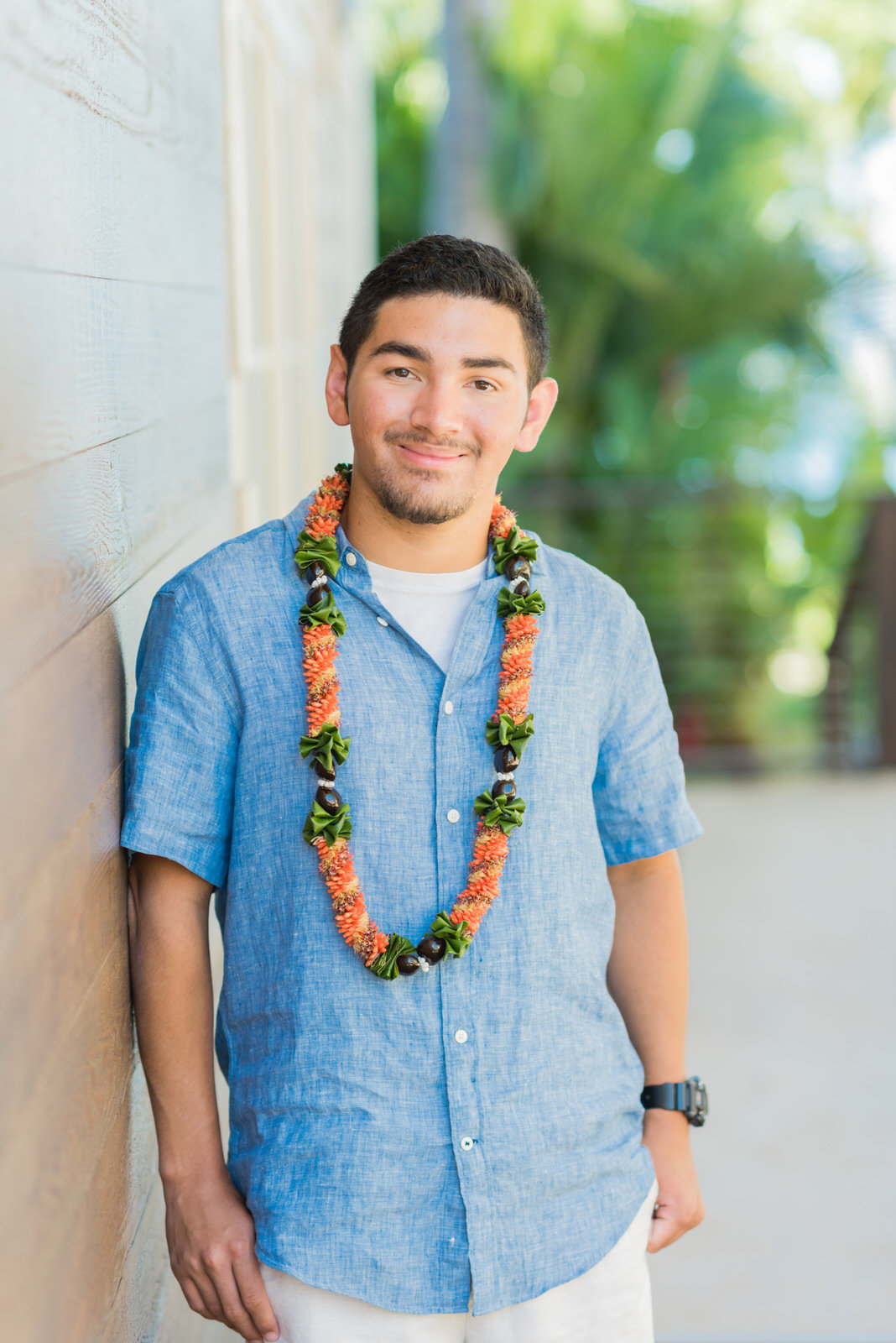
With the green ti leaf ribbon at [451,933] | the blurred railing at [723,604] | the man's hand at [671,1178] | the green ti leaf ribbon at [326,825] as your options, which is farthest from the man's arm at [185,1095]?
the blurred railing at [723,604]

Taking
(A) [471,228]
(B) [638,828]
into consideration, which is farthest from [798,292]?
(B) [638,828]

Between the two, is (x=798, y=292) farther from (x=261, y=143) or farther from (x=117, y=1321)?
(x=117, y=1321)

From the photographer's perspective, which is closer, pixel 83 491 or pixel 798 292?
pixel 83 491

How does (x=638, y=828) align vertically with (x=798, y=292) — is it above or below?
below

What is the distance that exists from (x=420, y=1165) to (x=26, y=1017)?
1.81ft

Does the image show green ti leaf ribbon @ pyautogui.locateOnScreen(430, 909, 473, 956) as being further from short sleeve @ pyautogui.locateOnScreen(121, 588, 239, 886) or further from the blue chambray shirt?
short sleeve @ pyautogui.locateOnScreen(121, 588, 239, 886)

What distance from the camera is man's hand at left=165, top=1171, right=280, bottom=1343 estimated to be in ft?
4.58

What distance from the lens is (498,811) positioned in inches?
56.9

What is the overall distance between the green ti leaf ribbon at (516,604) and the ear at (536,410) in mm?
192

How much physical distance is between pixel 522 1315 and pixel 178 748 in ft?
2.37

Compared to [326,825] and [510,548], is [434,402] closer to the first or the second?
[510,548]

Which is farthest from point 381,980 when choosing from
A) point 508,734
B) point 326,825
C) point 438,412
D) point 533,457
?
point 533,457

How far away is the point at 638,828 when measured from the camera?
169 centimetres

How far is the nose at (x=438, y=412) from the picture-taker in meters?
1.46
